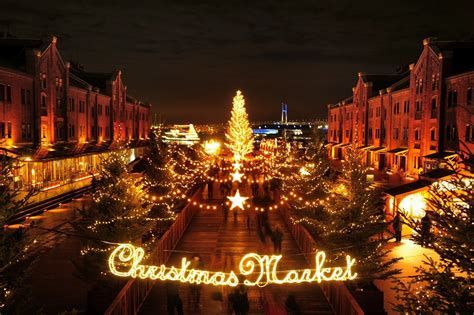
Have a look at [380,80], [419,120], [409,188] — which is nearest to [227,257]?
[409,188]

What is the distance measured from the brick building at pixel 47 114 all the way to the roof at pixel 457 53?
32.1 meters

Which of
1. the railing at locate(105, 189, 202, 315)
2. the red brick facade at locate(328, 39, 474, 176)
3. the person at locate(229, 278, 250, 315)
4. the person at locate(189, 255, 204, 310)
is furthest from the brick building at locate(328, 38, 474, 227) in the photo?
the person at locate(229, 278, 250, 315)

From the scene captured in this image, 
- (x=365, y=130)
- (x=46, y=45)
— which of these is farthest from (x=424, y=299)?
(x=365, y=130)

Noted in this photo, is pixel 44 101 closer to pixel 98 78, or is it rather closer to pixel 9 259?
pixel 98 78

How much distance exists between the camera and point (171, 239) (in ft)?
67.8

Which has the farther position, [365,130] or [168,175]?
[365,130]

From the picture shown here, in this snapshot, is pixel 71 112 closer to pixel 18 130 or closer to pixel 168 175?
pixel 18 130

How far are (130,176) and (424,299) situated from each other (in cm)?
1061

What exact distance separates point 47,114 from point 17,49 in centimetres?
620

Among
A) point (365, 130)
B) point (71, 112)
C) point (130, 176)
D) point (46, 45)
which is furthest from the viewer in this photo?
point (365, 130)

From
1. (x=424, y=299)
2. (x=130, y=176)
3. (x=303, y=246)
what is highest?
(x=130, y=176)

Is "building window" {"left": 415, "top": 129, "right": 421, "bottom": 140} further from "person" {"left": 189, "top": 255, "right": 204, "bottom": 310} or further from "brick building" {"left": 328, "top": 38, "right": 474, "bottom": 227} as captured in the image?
"person" {"left": 189, "top": 255, "right": 204, "bottom": 310}

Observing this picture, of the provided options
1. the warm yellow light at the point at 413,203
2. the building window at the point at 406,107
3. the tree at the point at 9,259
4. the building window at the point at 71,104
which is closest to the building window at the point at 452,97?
the building window at the point at 406,107

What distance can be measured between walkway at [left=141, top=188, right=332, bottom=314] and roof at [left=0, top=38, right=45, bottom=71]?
20.9m
